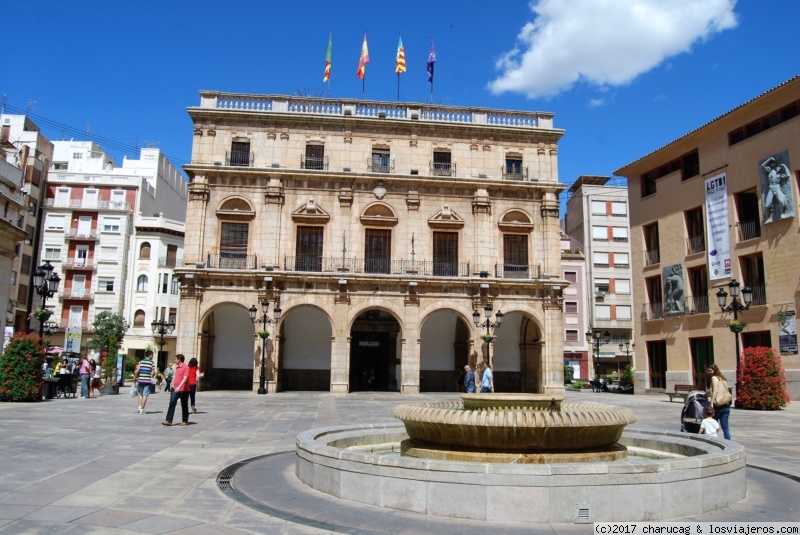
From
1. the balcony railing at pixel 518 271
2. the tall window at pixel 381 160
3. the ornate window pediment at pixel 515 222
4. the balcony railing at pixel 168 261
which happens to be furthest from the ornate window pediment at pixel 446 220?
the balcony railing at pixel 168 261

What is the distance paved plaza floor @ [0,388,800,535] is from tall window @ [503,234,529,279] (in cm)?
1732

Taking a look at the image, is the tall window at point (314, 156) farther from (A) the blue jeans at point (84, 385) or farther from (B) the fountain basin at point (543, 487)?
(B) the fountain basin at point (543, 487)

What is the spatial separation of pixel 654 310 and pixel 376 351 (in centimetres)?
1450

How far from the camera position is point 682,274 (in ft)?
96.1

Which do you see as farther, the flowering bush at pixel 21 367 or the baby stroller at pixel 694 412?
the flowering bush at pixel 21 367

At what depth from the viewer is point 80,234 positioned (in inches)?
1964

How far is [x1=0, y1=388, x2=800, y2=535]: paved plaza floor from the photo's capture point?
17.4 ft

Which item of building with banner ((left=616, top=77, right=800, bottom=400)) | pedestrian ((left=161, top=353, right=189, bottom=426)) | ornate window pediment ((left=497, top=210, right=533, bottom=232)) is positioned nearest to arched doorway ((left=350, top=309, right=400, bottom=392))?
ornate window pediment ((left=497, top=210, right=533, bottom=232))

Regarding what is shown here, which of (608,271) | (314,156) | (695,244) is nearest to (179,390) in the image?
(314,156)

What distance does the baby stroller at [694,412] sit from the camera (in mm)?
10062

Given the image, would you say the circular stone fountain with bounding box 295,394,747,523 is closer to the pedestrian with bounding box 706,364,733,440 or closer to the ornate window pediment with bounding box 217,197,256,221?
the pedestrian with bounding box 706,364,733,440

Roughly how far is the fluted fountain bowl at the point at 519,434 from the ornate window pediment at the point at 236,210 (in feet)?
79.9

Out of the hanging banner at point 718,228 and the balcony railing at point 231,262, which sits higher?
the hanging banner at point 718,228

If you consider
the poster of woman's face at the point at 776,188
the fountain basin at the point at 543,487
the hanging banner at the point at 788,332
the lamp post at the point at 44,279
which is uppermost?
the poster of woman's face at the point at 776,188
